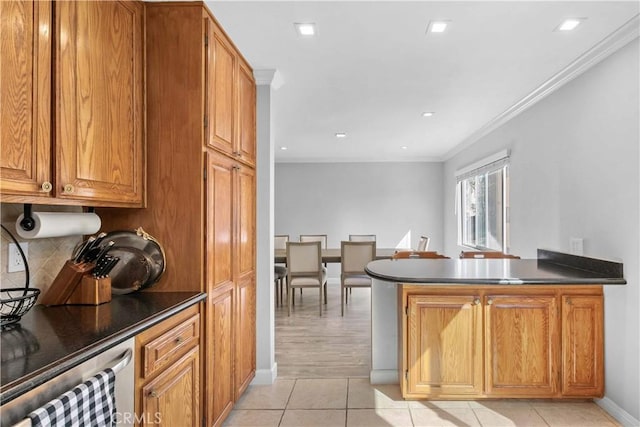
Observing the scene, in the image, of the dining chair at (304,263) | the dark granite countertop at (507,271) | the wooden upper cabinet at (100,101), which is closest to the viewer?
the wooden upper cabinet at (100,101)

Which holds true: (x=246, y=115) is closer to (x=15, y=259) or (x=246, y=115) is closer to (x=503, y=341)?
(x=15, y=259)

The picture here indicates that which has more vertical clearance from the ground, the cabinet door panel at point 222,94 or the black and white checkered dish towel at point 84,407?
the cabinet door panel at point 222,94

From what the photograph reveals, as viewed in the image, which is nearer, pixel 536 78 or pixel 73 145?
pixel 73 145

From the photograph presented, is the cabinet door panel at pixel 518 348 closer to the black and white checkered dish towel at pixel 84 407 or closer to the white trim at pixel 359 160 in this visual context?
the black and white checkered dish towel at pixel 84 407

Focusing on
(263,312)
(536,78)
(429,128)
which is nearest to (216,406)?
(263,312)

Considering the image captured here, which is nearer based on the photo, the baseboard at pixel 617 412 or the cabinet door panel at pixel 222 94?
the cabinet door panel at pixel 222 94

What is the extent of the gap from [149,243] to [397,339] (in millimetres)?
1911

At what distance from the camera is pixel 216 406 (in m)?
2.10

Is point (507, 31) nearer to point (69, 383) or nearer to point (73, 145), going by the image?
point (73, 145)

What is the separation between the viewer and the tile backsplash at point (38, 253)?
1530 mm

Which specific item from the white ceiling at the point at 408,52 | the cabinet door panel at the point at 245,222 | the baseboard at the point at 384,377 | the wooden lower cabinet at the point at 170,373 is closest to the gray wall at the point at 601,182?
the white ceiling at the point at 408,52

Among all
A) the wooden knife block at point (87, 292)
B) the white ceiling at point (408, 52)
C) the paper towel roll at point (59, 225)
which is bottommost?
the wooden knife block at point (87, 292)

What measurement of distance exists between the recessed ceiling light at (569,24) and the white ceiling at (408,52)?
41mm

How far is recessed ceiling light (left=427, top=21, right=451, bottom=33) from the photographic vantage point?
7.02 feet
